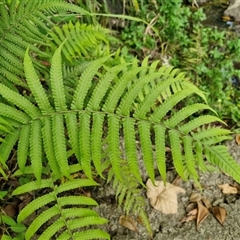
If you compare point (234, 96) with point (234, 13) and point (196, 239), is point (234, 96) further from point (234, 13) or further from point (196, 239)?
point (196, 239)

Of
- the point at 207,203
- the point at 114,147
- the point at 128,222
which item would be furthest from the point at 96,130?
the point at 207,203

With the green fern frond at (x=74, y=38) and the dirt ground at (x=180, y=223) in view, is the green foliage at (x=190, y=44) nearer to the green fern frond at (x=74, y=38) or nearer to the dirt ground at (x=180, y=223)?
Result: the green fern frond at (x=74, y=38)

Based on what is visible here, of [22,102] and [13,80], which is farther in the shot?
[13,80]

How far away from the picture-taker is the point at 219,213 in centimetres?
325

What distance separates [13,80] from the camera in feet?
8.80

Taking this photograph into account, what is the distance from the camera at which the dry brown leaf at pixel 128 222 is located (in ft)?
10.3

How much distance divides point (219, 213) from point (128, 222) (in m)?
0.67

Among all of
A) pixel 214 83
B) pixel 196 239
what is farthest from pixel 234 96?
pixel 196 239

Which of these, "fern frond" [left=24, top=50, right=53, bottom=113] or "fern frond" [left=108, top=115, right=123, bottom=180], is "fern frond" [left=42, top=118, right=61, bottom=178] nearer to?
"fern frond" [left=24, top=50, right=53, bottom=113]

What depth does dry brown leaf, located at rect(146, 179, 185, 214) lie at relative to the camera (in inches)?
128

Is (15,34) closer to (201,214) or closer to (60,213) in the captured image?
(60,213)

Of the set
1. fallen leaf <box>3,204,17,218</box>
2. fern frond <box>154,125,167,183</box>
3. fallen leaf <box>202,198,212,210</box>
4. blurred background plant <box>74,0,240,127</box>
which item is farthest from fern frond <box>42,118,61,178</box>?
blurred background plant <box>74,0,240,127</box>

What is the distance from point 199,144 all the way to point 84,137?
61cm

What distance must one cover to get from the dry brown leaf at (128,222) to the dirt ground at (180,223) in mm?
25
